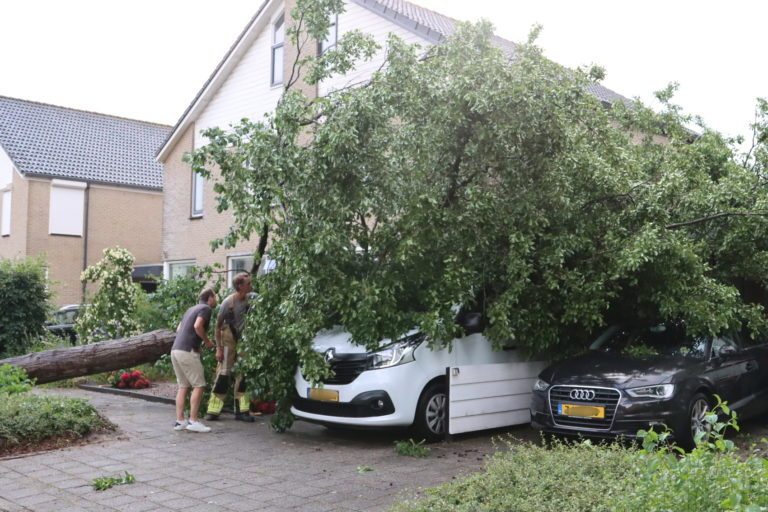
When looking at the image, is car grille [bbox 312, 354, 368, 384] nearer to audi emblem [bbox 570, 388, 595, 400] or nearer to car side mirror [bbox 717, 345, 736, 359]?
audi emblem [bbox 570, 388, 595, 400]

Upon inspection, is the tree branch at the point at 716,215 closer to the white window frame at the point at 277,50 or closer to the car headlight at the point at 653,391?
the car headlight at the point at 653,391

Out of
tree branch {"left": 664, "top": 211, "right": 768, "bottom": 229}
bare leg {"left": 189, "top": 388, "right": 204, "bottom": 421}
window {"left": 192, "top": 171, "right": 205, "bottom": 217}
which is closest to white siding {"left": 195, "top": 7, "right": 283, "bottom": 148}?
window {"left": 192, "top": 171, "right": 205, "bottom": 217}

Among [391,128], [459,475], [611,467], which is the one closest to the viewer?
[611,467]

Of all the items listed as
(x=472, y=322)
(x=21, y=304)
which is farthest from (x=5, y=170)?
(x=472, y=322)

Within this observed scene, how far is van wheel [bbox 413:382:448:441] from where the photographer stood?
27.5 feet

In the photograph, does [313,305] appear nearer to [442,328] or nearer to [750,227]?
[442,328]

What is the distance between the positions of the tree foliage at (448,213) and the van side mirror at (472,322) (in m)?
0.11

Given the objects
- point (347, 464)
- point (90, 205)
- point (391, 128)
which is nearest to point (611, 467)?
point (347, 464)

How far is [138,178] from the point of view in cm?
3189

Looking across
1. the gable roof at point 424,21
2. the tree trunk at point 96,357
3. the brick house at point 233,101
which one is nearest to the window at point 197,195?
the brick house at point 233,101

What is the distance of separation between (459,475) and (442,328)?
178 cm

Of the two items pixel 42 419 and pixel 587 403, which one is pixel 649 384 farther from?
pixel 42 419

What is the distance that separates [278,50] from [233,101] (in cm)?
222

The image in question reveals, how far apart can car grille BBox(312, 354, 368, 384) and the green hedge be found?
264 cm
